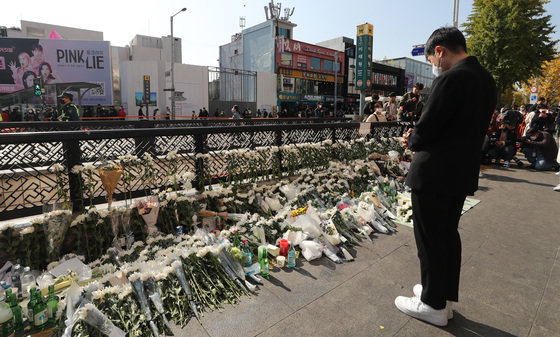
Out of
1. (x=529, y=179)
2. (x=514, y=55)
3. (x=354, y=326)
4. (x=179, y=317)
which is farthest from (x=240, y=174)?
(x=514, y=55)

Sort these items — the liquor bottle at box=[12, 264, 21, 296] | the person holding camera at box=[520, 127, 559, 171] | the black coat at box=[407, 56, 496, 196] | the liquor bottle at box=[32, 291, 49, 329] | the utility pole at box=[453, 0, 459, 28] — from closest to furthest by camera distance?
the black coat at box=[407, 56, 496, 196], the liquor bottle at box=[32, 291, 49, 329], the liquor bottle at box=[12, 264, 21, 296], the person holding camera at box=[520, 127, 559, 171], the utility pole at box=[453, 0, 459, 28]

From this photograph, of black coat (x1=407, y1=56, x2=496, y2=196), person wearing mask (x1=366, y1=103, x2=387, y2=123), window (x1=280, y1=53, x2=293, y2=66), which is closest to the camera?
black coat (x1=407, y1=56, x2=496, y2=196)

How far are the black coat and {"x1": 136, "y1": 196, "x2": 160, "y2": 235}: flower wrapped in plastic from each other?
9.55 ft

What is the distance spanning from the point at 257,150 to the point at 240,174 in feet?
1.70

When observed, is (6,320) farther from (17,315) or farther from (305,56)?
(305,56)

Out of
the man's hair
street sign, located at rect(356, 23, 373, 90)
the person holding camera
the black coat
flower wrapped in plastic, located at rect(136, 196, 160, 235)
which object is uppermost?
street sign, located at rect(356, 23, 373, 90)

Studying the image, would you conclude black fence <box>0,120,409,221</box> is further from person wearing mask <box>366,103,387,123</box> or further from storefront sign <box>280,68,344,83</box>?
storefront sign <box>280,68,344,83</box>

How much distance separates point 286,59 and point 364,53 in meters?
21.5

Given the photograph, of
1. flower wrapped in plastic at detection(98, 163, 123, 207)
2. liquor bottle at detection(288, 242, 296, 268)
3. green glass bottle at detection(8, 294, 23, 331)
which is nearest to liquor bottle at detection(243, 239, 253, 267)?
liquor bottle at detection(288, 242, 296, 268)

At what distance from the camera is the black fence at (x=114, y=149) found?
325 cm

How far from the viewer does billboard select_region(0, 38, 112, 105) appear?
23328 millimetres

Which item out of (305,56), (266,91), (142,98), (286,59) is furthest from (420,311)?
(305,56)

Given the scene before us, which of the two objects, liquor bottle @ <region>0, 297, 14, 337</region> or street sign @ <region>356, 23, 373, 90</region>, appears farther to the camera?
street sign @ <region>356, 23, 373, 90</region>

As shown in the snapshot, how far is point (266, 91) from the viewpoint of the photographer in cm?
3259
